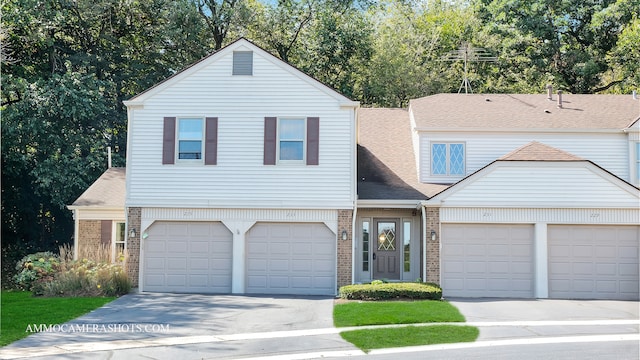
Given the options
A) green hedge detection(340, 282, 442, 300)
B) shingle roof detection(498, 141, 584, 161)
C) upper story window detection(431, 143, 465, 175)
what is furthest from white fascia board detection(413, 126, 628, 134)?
green hedge detection(340, 282, 442, 300)

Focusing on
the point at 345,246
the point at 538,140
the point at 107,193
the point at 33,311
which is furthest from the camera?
the point at 107,193

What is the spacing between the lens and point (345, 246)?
19.0 m

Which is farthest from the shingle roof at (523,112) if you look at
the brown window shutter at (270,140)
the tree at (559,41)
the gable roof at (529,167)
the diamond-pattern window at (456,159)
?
the tree at (559,41)

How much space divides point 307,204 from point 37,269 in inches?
316

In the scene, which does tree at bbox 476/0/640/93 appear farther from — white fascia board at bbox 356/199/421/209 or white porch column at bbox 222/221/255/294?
white porch column at bbox 222/221/255/294

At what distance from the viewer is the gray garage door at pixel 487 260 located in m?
18.6

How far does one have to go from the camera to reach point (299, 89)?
1945 cm

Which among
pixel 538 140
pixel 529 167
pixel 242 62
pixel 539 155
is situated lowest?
pixel 529 167

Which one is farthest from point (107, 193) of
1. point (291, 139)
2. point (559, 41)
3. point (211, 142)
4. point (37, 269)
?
point (559, 41)

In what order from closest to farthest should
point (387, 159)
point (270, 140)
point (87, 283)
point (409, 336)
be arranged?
1. point (409, 336)
2. point (87, 283)
3. point (270, 140)
4. point (387, 159)

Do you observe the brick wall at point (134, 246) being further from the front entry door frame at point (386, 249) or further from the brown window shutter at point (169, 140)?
the front entry door frame at point (386, 249)

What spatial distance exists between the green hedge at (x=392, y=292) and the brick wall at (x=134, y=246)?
21.1 ft

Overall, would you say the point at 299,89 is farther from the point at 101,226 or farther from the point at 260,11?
the point at 260,11

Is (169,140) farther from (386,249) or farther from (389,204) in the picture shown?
(386,249)
